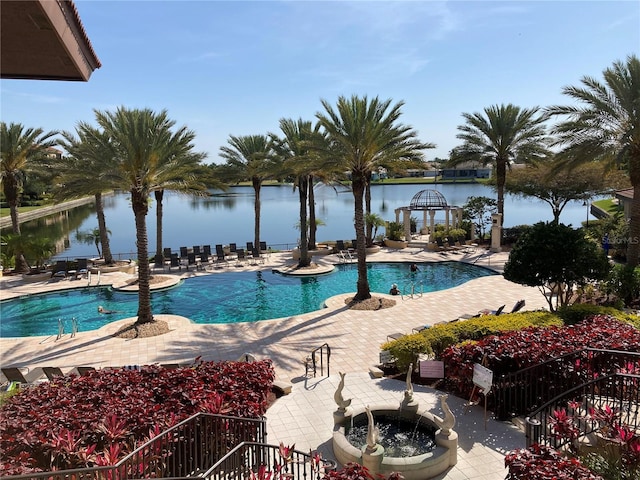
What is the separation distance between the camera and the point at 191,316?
19.2m

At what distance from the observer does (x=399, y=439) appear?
28.2ft

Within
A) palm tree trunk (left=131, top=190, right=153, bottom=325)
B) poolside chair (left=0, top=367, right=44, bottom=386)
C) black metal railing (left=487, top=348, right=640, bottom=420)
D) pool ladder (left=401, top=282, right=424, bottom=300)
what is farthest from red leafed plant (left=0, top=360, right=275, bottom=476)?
pool ladder (left=401, top=282, right=424, bottom=300)

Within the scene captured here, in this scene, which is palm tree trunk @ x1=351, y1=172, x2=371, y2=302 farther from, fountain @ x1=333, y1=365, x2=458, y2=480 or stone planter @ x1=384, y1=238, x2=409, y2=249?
stone planter @ x1=384, y1=238, x2=409, y2=249

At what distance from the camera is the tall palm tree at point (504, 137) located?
3050cm

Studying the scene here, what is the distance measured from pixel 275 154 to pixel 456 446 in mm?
23567

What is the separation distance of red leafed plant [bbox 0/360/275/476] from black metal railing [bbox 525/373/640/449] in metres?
4.70

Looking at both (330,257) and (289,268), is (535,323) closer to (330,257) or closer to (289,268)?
(289,268)

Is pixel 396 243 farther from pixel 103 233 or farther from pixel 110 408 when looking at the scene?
pixel 110 408

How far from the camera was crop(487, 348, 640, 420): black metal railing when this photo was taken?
9.05m

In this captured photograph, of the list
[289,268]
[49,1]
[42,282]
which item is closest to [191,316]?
[289,268]

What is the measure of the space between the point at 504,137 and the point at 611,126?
12.8m

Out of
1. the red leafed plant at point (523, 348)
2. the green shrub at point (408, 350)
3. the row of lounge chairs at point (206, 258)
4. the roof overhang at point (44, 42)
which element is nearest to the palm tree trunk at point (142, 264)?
the green shrub at point (408, 350)

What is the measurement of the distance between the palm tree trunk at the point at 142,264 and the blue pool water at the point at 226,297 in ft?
7.40

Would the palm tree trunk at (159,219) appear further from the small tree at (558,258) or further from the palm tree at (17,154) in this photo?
the small tree at (558,258)
